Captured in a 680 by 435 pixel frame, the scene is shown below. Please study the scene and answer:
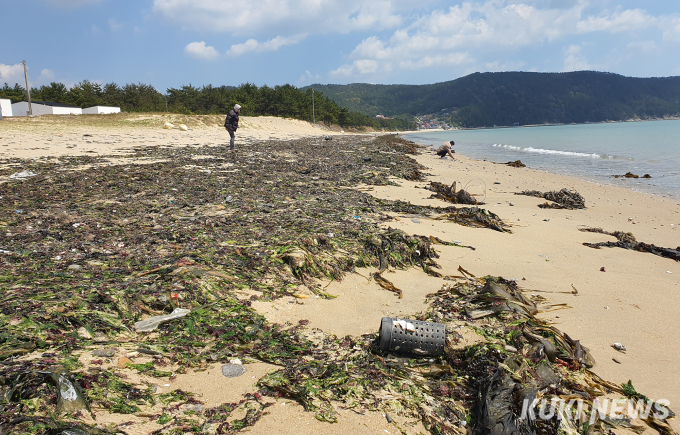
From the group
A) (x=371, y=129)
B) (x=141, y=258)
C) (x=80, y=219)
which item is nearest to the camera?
(x=141, y=258)

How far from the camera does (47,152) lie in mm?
12258

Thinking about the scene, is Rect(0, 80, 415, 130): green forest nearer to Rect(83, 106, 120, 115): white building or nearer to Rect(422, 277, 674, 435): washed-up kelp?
Rect(83, 106, 120, 115): white building

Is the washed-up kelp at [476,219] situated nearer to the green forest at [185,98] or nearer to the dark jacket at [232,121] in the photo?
the dark jacket at [232,121]

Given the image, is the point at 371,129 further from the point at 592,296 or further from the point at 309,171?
the point at 592,296

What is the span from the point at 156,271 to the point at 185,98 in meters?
59.2

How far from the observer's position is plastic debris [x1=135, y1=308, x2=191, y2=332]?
2775mm

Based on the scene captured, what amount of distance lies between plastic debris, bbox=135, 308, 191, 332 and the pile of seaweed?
0.06 meters

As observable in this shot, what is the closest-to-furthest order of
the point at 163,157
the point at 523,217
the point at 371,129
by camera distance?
the point at 523,217 < the point at 163,157 < the point at 371,129

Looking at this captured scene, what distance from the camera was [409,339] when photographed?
107 inches

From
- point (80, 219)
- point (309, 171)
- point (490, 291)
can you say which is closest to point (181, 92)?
point (309, 171)

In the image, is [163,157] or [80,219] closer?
[80,219]

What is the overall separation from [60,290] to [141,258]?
3.11ft

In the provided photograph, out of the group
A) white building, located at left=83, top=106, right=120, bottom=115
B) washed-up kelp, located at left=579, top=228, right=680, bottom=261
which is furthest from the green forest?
washed-up kelp, located at left=579, top=228, right=680, bottom=261

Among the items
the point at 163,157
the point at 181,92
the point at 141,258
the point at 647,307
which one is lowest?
the point at 647,307
